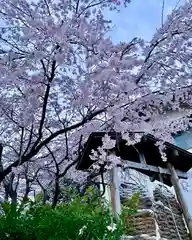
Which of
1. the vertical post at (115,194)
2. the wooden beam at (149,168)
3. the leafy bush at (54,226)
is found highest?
the wooden beam at (149,168)

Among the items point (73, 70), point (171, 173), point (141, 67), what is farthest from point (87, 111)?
point (171, 173)

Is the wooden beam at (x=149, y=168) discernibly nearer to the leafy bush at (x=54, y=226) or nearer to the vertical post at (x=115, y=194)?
the vertical post at (x=115, y=194)

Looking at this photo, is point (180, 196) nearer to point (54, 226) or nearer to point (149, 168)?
point (149, 168)

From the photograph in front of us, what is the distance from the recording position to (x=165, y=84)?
12.5 feet

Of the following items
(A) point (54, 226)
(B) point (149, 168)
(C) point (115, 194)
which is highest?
(B) point (149, 168)

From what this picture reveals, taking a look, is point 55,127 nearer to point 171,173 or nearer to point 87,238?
point 171,173

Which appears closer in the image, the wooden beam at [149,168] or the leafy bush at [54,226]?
the leafy bush at [54,226]

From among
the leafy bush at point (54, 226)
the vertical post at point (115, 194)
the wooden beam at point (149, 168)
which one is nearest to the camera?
the leafy bush at point (54, 226)

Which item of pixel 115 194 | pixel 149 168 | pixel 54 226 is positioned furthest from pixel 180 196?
pixel 54 226

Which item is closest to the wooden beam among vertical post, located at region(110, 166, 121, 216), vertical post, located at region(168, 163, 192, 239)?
vertical post, located at region(168, 163, 192, 239)

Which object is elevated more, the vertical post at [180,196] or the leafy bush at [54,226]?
the vertical post at [180,196]

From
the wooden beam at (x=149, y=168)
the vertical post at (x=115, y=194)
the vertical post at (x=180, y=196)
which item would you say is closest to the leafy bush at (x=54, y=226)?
the vertical post at (x=115, y=194)

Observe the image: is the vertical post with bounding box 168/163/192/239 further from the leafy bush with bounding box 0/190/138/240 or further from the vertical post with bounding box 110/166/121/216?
the leafy bush with bounding box 0/190/138/240

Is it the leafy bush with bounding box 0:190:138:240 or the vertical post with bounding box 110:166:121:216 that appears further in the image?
the vertical post with bounding box 110:166:121:216
